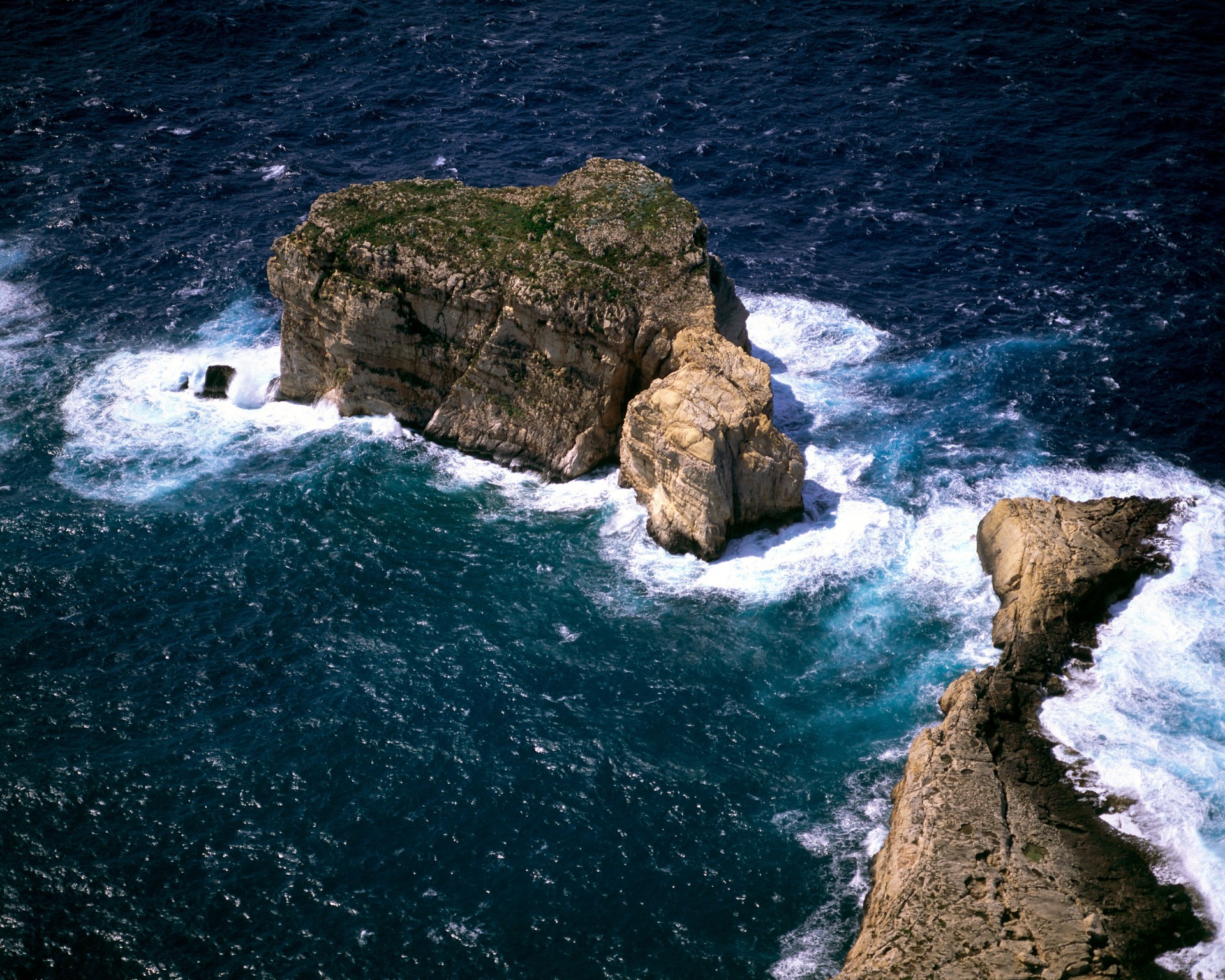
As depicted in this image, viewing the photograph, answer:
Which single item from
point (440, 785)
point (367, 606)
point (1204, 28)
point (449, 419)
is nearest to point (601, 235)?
point (449, 419)

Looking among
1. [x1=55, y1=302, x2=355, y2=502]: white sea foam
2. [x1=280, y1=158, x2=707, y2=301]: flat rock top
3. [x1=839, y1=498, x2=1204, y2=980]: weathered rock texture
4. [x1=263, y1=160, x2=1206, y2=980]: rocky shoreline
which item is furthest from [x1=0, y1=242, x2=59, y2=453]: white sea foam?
[x1=839, y1=498, x2=1204, y2=980]: weathered rock texture

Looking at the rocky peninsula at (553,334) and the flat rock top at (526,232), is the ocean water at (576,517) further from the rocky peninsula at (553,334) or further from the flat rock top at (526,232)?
the flat rock top at (526,232)

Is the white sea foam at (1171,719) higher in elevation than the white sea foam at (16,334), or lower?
lower

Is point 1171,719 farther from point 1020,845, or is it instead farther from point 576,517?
point 576,517

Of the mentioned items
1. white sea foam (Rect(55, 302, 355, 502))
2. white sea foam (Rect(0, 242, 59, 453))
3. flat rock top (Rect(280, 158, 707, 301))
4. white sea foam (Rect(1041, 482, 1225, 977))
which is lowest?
white sea foam (Rect(1041, 482, 1225, 977))

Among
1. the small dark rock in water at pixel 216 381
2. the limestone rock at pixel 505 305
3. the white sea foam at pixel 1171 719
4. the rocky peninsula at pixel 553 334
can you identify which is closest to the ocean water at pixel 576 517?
the white sea foam at pixel 1171 719

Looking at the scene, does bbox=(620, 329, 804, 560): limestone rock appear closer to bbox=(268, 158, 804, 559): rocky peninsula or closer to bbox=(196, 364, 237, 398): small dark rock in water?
bbox=(268, 158, 804, 559): rocky peninsula

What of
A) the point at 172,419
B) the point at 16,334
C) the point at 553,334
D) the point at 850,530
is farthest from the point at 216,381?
the point at 850,530

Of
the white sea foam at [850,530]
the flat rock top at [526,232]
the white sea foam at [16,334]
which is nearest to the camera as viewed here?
the white sea foam at [850,530]
